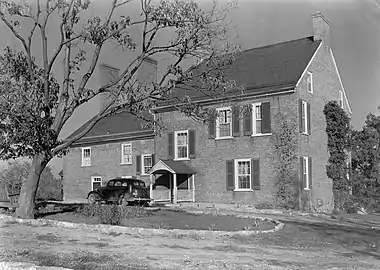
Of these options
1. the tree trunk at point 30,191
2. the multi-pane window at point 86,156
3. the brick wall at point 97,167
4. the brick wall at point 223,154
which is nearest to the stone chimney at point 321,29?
the brick wall at point 223,154

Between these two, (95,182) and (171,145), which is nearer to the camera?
(171,145)

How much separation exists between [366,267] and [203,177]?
19469 mm

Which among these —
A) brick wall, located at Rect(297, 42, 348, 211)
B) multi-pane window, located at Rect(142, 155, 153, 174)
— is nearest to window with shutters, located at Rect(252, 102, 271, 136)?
brick wall, located at Rect(297, 42, 348, 211)

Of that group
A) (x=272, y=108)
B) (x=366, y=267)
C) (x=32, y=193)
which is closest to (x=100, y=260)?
(x=366, y=267)

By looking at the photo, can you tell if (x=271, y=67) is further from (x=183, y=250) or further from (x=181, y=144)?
(x=183, y=250)

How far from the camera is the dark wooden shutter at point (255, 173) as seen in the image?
86.1 ft

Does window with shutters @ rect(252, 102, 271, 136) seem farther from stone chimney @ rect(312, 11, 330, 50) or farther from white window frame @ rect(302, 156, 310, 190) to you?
stone chimney @ rect(312, 11, 330, 50)

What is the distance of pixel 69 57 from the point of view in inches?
655

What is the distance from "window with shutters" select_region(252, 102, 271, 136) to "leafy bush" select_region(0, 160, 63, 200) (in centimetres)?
2100

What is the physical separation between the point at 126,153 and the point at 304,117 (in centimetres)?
1305

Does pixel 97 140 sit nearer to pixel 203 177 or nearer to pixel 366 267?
pixel 203 177

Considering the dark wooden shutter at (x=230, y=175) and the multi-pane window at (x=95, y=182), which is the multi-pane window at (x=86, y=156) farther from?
the dark wooden shutter at (x=230, y=175)

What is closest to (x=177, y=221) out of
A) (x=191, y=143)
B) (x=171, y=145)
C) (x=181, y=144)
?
(x=191, y=143)

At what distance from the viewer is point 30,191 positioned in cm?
1619
